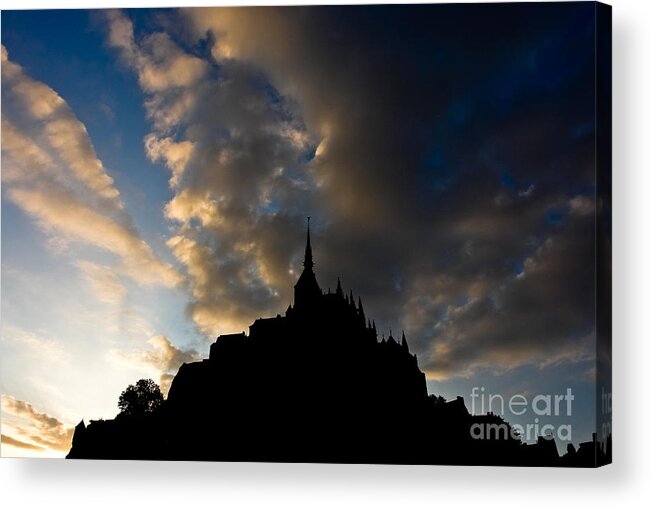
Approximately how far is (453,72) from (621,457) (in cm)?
549

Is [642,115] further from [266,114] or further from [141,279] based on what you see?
[141,279]

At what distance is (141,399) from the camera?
16062 millimetres

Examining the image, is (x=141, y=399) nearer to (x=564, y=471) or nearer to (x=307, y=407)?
(x=307, y=407)

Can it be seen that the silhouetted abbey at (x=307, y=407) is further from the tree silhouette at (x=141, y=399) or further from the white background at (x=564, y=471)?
the white background at (x=564, y=471)

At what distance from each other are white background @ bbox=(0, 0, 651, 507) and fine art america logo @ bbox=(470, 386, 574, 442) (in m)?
0.64

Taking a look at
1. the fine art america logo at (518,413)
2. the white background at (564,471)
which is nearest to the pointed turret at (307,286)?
the white background at (564,471)

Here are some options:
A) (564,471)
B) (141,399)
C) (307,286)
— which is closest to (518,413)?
(564,471)

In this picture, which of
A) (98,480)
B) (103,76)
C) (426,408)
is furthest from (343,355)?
(103,76)

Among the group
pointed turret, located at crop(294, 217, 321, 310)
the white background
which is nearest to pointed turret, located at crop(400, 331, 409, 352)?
pointed turret, located at crop(294, 217, 321, 310)

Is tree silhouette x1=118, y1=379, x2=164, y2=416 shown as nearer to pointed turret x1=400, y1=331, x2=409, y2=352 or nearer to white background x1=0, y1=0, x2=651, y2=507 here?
white background x1=0, y1=0, x2=651, y2=507

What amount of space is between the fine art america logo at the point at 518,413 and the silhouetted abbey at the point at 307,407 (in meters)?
0.09

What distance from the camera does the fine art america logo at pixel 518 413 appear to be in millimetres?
15109

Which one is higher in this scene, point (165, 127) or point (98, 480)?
point (165, 127)

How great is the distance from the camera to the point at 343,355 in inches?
627
